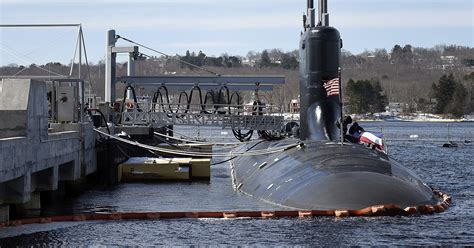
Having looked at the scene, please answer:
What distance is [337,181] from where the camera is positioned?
23047mm

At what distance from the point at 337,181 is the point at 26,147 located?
28.0 ft

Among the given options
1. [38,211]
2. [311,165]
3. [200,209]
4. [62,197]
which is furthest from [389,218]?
[62,197]

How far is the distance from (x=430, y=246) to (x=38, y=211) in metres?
12.3

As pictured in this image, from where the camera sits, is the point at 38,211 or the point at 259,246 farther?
the point at 38,211

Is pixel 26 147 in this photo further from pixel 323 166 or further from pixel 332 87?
pixel 332 87

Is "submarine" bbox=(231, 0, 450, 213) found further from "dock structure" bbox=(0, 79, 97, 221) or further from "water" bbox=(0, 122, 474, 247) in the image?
"dock structure" bbox=(0, 79, 97, 221)

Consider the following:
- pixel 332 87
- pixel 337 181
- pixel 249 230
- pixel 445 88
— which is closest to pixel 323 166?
pixel 337 181

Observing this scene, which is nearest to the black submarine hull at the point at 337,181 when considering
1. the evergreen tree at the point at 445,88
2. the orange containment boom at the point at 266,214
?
the orange containment boom at the point at 266,214

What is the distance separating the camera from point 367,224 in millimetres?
20891

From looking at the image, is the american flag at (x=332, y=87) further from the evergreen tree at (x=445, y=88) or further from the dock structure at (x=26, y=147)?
the evergreen tree at (x=445, y=88)

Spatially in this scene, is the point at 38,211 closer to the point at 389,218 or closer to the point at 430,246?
the point at 389,218

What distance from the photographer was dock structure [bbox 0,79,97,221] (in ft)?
72.3

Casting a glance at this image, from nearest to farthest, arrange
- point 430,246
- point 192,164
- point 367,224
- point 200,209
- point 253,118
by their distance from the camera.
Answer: point 430,246 → point 367,224 → point 200,209 → point 192,164 → point 253,118

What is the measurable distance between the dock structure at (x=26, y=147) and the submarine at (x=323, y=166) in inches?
263
